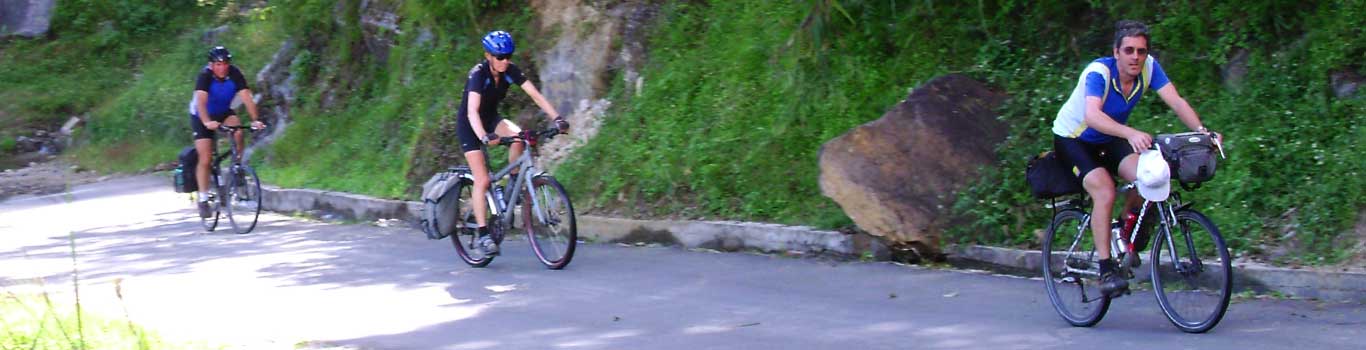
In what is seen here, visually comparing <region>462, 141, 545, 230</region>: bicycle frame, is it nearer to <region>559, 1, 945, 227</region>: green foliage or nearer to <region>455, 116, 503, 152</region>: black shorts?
<region>455, 116, 503, 152</region>: black shorts

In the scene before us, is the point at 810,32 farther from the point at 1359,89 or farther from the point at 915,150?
the point at 1359,89

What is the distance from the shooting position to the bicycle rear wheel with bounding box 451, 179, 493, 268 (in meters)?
10.2

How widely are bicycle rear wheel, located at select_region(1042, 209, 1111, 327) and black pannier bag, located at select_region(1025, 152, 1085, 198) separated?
0.51 ft

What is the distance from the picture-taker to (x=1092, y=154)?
6.95 m

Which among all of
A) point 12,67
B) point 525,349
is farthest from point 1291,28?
point 12,67

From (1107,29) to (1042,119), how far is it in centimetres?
144

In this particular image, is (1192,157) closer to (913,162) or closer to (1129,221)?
(1129,221)

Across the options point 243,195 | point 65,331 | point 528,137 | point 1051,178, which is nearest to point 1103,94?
point 1051,178

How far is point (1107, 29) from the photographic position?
447 inches

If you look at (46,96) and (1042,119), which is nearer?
(1042,119)

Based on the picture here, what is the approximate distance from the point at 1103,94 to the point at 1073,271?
98 centimetres

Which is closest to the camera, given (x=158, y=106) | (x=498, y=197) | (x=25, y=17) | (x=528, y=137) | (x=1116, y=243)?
(x=1116, y=243)

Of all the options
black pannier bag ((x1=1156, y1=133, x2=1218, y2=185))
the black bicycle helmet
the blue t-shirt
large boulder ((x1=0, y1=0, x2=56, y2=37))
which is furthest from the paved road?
large boulder ((x1=0, y1=0, x2=56, y2=37))

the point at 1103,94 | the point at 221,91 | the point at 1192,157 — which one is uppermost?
the point at 221,91
